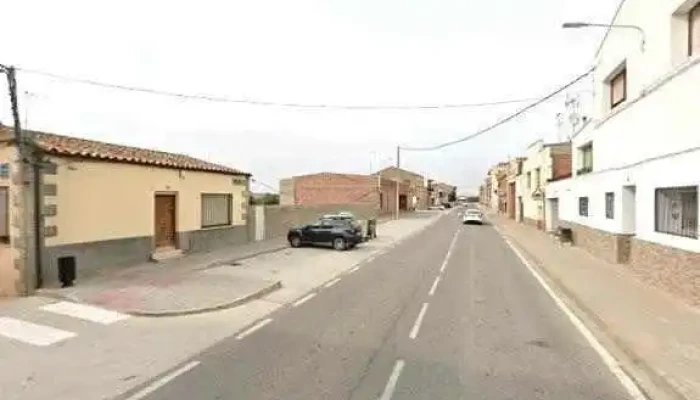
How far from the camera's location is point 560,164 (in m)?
43.6

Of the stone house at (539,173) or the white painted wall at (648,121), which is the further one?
the stone house at (539,173)

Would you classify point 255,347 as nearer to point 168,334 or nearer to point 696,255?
point 168,334

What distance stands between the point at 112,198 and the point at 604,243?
16.8 metres

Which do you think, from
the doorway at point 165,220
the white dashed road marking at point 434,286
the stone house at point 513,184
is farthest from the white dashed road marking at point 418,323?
the stone house at point 513,184

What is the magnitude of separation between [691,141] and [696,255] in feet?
8.40

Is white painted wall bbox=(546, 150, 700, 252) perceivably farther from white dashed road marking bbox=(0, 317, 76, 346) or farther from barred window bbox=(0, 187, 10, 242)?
barred window bbox=(0, 187, 10, 242)

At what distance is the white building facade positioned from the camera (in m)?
13.2

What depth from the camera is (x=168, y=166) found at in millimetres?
20516

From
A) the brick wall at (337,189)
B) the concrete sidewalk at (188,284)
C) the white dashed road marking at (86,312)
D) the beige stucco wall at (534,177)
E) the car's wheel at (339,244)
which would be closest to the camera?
the white dashed road marking at (86,312)

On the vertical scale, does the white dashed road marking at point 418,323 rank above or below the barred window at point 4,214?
below

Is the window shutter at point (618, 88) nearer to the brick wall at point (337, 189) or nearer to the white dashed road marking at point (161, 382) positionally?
the white dashed road marking at point (161, 382)

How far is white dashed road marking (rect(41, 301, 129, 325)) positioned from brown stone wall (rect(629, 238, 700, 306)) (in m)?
11.6

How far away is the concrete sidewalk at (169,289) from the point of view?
1244 centimetres

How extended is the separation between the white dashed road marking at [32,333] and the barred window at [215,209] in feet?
42.9
